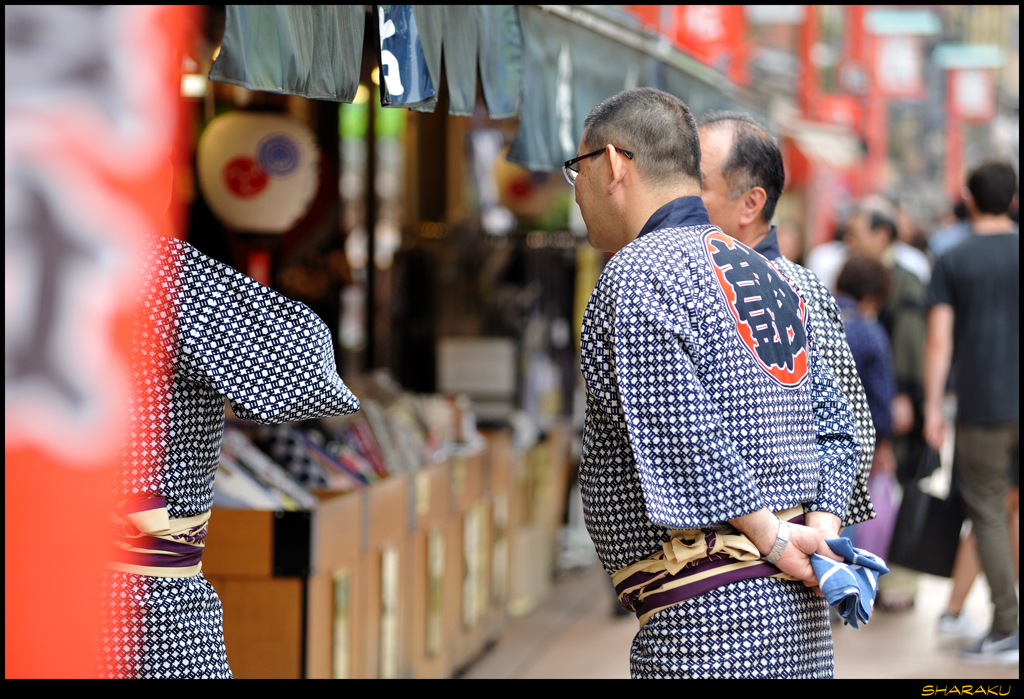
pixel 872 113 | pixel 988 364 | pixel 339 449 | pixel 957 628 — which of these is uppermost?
pixel 872 113

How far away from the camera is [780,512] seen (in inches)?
91.4

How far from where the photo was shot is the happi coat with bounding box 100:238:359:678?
2.35 m

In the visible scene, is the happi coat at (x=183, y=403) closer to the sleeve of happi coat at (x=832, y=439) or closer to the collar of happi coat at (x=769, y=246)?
the sleeve of happi coat at (x=832, y=439)

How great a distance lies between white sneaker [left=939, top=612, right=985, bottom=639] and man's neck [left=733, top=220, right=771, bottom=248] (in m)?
3.76

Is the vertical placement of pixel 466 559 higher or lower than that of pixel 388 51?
lower

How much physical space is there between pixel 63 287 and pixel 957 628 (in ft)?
18.3

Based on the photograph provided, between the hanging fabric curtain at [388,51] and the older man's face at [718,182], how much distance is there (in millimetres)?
759

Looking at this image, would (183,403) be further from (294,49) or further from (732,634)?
(732,634)

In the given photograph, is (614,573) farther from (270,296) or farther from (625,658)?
(625,658)

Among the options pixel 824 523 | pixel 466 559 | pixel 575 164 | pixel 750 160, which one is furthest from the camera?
pixel 466 559

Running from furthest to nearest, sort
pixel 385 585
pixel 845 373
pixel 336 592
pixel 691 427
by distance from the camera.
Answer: pixel 385 585 → pixel 336 592 → pixel 845 373 → pixel 691 427

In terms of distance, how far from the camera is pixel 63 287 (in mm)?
1710

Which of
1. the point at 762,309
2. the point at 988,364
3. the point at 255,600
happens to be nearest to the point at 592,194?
the point at 762,309

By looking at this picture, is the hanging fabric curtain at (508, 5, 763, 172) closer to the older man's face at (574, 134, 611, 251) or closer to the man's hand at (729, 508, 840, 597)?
the older man's face at (574, 134, 611, 251)
